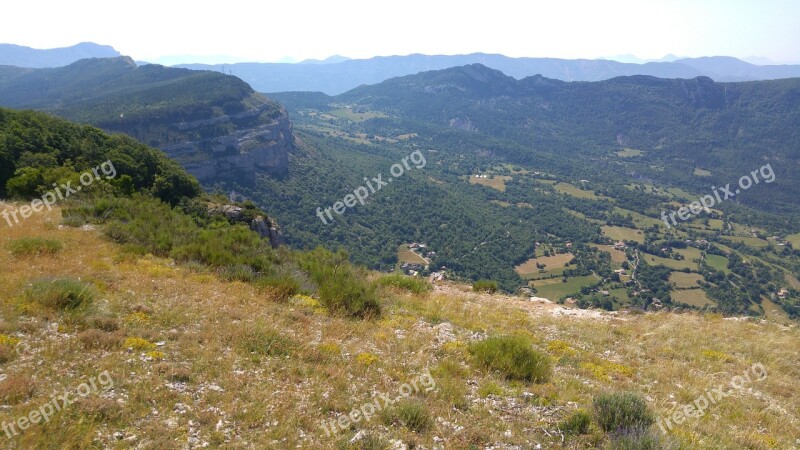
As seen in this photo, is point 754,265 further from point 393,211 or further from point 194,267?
point 194,267

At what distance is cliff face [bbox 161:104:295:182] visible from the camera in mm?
89438

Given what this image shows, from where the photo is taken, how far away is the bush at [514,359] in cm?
777

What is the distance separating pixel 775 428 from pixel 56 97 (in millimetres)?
192791

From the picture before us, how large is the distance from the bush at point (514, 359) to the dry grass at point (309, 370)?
27 centimetres

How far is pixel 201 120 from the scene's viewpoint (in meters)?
99.1

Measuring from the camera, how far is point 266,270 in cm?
1269

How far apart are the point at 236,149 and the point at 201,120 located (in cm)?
1136

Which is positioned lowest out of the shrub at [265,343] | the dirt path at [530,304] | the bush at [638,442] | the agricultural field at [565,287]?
the agricultural field at [565,287]

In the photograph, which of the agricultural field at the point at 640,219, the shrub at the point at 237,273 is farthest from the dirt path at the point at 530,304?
the agricultural field at the point at 640,219

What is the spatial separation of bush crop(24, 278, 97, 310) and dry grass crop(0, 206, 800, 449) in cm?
30

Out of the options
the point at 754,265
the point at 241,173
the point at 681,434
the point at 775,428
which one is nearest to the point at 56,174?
the point at 681,434

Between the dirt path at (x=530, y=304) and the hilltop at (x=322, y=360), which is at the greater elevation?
the hilltop at (x=322, y=360)

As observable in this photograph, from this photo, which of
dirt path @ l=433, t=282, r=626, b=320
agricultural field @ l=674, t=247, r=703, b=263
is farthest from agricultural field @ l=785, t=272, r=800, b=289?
dirt path @ l=433, t=282, r=626, b=320

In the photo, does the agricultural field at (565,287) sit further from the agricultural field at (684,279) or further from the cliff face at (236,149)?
the cliff face at (236,149)
